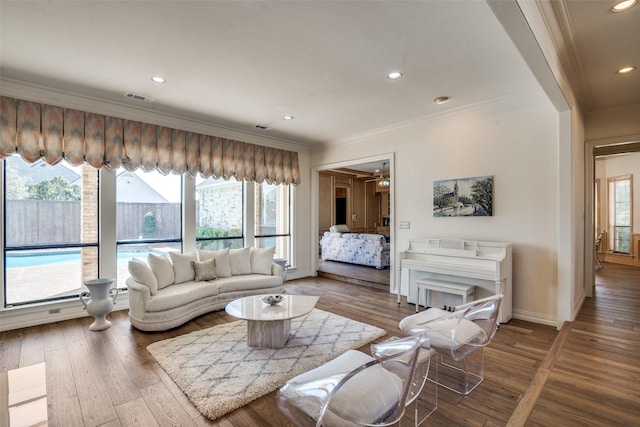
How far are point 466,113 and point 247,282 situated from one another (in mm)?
4127

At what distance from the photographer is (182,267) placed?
440 centimetres

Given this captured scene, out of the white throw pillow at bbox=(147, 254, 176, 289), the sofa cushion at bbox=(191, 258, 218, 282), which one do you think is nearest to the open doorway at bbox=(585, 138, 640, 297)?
the sofa cushion at bbox=(191, 258, 218, 282)

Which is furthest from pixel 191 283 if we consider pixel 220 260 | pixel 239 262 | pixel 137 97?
pixel 137 97

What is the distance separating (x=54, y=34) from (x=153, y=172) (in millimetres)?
2387

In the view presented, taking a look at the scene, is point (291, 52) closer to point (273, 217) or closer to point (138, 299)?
point (138, 299)

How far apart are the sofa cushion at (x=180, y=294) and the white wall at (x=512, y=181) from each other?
3279 mm

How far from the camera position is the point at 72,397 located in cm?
231

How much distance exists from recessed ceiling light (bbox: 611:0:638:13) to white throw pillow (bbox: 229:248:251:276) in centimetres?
505

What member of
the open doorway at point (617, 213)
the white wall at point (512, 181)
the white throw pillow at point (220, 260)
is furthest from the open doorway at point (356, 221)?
the open doorway at point (617, 213)

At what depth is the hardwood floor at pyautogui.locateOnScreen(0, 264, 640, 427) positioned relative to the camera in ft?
6.66

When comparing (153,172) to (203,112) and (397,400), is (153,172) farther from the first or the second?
(397,400)

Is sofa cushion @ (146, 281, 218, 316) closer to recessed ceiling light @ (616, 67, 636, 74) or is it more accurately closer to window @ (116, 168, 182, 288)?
window @ (116, 168, 182, 288)

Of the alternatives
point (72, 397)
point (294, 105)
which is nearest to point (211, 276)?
point (72, 397)

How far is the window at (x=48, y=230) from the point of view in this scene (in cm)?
372
